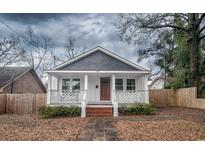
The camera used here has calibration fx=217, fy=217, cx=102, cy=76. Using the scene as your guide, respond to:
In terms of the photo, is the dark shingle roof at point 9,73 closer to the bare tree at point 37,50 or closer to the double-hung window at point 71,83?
the bare tree at point 37,50

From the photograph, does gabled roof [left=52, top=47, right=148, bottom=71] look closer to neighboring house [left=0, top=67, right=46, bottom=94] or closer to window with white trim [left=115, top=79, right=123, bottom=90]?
window with white trim [left=115, top=79, right=123, bottom=90]

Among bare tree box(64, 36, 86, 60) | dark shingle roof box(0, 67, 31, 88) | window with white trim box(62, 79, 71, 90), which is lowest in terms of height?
window with white trim box(62, 79, 71, 90)

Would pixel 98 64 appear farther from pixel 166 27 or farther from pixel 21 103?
pixel 166 27

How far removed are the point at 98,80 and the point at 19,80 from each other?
36.1 feet

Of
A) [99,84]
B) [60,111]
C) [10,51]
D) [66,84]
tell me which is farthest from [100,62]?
[10,51]

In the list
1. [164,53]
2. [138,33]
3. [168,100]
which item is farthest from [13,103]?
[164,53]

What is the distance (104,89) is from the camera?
556 inches

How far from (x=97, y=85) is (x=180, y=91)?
20.8 ft

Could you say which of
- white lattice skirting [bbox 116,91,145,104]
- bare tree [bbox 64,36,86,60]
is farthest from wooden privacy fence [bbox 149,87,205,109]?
bare tree [bbox 64,36,86,60]

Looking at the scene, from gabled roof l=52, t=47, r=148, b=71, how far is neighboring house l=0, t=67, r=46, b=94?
9.26 meters

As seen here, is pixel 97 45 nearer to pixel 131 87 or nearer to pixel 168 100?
→ pixel 131 87

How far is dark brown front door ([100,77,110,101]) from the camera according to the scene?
1406 centimetres
